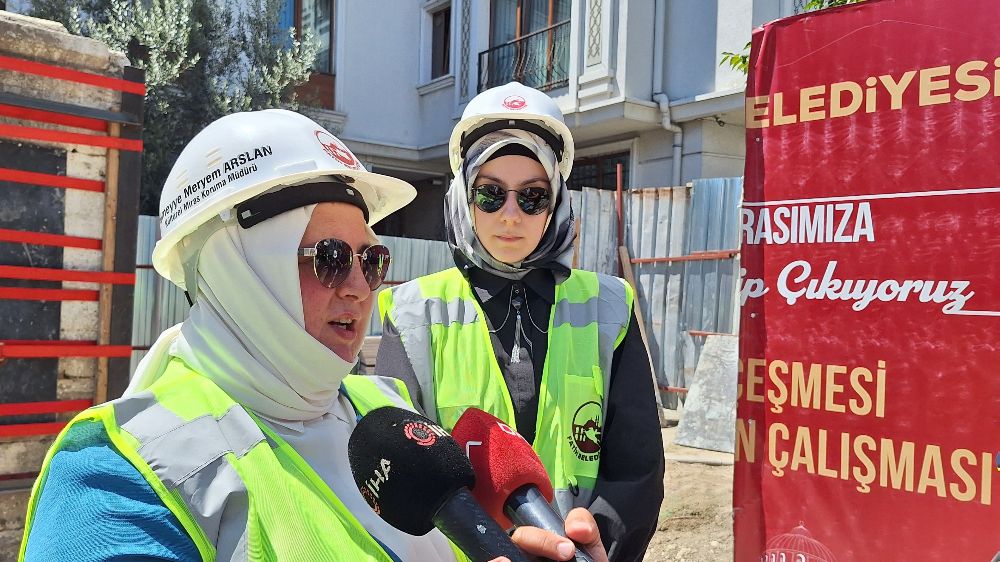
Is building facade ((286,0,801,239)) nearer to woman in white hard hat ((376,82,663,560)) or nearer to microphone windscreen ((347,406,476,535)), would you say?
woman in white hard hat ((376,82,663,560))

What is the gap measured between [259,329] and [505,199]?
1.05m

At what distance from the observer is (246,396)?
1475 mm

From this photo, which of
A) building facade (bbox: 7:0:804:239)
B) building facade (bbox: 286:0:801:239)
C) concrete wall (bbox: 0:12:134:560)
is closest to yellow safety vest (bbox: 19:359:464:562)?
concrete wall (bbox: 0:12:134:560)

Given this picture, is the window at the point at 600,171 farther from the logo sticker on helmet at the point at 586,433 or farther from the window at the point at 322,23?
the logo sticker on helmet at the point at 586,433

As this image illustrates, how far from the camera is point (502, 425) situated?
150 cm

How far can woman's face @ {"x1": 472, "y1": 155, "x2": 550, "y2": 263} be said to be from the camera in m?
2.37

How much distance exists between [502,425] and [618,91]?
10.6m

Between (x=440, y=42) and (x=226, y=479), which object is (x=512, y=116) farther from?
(x=440, y=42)

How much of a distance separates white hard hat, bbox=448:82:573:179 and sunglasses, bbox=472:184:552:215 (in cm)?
20

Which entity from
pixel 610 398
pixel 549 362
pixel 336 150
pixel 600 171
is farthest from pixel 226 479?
pixel 600 171

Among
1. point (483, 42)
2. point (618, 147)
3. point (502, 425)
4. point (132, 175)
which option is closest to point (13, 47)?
point (132, 175)

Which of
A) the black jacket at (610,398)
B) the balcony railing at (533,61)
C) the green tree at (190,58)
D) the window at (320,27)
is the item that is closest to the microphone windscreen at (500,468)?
the black jacket at (610,398)

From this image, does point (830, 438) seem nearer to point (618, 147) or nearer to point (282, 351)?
point (282, 351)

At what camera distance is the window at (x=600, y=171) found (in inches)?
500
